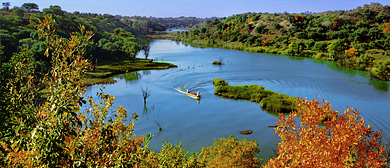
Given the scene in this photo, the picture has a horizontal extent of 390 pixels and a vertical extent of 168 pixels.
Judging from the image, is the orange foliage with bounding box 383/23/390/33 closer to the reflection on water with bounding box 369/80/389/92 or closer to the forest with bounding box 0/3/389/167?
the reflection on water with bounding box 369/80/389/92

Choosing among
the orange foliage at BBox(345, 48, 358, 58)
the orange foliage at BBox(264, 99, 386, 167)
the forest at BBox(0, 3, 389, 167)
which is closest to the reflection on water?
the orange foliage at BBox(345, 48, 358, 58)

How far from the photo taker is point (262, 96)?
128 ft

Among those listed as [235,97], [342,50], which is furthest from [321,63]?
[235,97]

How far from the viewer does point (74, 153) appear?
6.65m

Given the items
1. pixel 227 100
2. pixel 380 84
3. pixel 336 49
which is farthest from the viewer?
pixel 336 49

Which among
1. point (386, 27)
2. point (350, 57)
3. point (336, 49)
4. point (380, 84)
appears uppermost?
point (386, 27)

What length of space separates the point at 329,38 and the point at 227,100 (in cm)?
7324

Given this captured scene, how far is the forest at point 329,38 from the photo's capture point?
62.8 meters

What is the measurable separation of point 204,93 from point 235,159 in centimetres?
2844

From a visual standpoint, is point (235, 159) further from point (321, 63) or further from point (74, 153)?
point (321, 63)

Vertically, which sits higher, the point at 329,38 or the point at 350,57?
the point at 329,38

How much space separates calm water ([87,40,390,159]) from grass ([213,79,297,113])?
1.38 metres

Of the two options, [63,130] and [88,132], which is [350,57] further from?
[63,130]

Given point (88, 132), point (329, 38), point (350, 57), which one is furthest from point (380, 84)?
point (329, 38)
